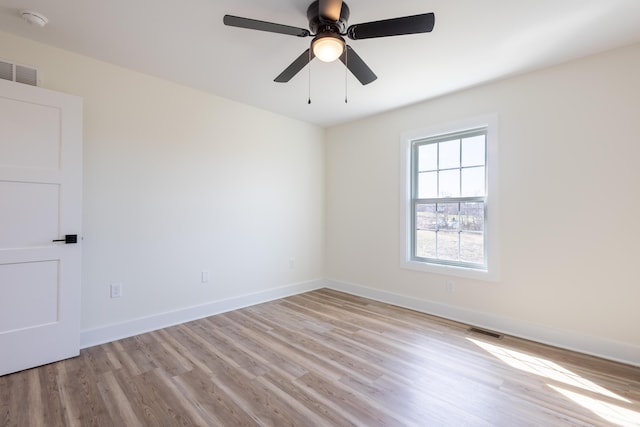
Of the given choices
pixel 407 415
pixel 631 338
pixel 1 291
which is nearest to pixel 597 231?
pixel 631 338

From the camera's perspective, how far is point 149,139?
3.04 metres

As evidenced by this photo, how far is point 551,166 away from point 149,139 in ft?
13.0

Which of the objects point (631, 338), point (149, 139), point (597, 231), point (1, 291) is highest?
point (149, 139)

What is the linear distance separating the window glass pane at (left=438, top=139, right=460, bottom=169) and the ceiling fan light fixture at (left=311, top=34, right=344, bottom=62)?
86.4 inches

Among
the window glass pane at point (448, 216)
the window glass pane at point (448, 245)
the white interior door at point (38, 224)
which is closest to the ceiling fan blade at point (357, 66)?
the window glass pane at point (448, 216)

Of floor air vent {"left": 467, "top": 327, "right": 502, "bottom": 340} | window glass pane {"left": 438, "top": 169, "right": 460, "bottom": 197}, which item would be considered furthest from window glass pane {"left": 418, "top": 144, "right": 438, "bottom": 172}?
floor air vent {"left": 467, "top": 327, "right": 502, "bottom": 340}

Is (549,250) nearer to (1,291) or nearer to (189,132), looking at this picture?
(189,132)

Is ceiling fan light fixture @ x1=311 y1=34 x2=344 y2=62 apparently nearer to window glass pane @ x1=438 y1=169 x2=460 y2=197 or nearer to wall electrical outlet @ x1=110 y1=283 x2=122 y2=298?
window glass pane @ x1=438 y1=169 x2=460 y2=197

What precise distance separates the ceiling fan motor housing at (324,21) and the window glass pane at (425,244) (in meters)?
2.60

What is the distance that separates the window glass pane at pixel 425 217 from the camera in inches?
145

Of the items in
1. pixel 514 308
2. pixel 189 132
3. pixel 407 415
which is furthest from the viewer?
pixel 189 132

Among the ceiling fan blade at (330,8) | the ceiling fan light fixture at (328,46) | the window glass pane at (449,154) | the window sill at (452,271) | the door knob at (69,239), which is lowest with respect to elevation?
the window sill at (452,271)

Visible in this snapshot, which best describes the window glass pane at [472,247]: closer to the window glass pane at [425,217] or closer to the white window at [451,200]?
the white window at [451,200]

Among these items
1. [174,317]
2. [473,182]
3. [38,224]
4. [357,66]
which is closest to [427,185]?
[473,182]
